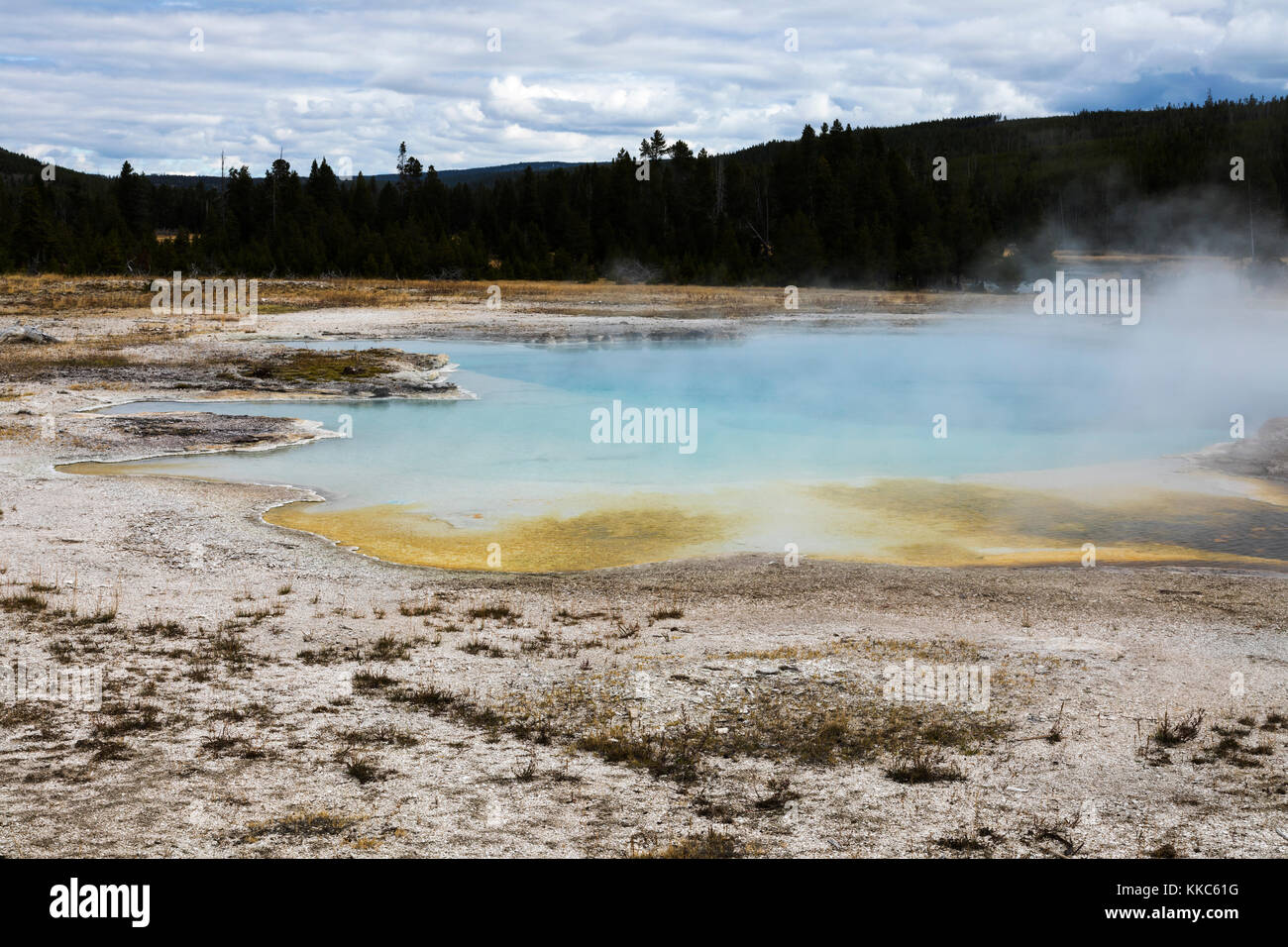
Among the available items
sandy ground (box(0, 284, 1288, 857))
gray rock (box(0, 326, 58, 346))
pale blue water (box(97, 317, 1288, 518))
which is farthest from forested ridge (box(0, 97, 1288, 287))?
sandy ground (box(0, 284, 1288, 857))

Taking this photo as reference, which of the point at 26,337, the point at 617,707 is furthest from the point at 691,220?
the point at 617,707

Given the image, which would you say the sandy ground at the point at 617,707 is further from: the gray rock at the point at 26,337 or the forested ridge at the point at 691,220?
the forested ridge at the point at 691,220

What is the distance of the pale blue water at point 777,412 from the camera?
1770 cm

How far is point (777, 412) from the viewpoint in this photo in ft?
83.9

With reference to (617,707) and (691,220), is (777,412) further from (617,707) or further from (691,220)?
(691,220)

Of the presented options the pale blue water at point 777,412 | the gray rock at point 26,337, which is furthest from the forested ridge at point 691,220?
the gray rock at point 26,337

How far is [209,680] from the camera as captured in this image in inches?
301

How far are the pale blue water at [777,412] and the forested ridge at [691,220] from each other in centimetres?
2540

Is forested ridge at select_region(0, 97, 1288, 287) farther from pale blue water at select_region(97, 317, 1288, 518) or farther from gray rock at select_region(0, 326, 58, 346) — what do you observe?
gray rock at select_region(0, 326, 58, 346)

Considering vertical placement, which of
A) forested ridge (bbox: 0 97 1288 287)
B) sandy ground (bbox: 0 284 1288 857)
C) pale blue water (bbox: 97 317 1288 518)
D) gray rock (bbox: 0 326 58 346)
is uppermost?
forested ridge (bbox: 0 97 1288 287)

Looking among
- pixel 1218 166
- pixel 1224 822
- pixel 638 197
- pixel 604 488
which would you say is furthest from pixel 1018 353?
pixel 1218 166

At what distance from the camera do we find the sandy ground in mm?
5520

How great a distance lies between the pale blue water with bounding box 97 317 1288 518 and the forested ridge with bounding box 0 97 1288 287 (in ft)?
83.3

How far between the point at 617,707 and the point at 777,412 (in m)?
18.6
